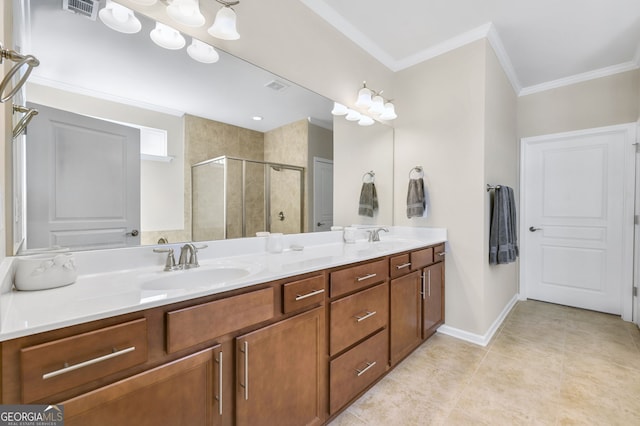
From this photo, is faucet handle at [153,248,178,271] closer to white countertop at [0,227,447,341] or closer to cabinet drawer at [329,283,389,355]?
white countertop at [0,227,447,341]

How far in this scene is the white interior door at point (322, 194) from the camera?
2086 mm

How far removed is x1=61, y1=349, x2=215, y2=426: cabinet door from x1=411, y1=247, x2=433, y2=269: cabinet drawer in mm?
1533

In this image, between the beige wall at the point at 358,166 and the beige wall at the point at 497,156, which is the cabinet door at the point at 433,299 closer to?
the beige wall at the point at 497,156

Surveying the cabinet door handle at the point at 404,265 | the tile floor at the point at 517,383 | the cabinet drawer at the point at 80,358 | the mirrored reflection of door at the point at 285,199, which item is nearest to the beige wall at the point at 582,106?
the tile floor at the point at 517,383

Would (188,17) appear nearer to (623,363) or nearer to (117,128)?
(117,128)

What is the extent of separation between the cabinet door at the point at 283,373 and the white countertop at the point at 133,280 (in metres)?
0.22

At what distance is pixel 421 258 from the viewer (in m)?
2.14

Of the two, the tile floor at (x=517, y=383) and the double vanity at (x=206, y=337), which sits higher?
the double vanity at (x=206, y=337)

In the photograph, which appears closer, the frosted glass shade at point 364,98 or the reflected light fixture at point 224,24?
the reflected light fixture at point 224,24

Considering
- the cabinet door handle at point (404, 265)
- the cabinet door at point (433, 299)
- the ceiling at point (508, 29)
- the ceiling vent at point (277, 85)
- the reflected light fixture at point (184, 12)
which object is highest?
the ceiling at point (508, 29)

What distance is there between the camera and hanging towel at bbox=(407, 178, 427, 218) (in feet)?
8.27

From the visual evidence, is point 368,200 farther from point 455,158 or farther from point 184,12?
point 184,12

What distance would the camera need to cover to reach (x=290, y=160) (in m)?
1.91

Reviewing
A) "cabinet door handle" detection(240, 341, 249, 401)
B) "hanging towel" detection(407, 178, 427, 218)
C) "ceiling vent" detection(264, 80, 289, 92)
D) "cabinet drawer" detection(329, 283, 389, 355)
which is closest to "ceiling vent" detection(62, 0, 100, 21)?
"ceiling vent" detection(264, 80, 289, 92)
